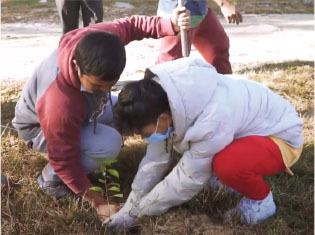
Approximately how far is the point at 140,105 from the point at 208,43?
1.80 metres

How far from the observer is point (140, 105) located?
5.99 ft

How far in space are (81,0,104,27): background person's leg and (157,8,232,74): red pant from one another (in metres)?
1.09

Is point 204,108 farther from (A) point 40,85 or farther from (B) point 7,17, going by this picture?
(B) point 7,17

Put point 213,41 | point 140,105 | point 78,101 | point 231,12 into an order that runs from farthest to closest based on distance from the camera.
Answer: point 213,41
point 231,12
point 78,101
point 140,105

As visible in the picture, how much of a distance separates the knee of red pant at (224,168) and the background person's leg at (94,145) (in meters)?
0.60

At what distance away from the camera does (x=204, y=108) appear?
195 centimetres

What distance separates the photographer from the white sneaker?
218 cm

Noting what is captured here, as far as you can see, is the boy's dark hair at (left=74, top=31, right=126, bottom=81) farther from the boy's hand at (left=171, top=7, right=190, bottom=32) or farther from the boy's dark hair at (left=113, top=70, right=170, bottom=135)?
the boy's hand at (left=171, top=7, right=190, bottom=32)

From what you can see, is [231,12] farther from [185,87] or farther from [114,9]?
[114,9]

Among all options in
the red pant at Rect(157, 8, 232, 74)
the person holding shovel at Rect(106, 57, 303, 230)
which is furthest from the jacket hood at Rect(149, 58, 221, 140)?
the red pant at Rect(157, 8, 232, 74)

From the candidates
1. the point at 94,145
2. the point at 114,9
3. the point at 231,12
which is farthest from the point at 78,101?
the point at 114,9

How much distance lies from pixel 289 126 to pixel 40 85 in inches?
43.9

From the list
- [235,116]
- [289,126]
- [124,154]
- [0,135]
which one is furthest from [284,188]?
[0,135]

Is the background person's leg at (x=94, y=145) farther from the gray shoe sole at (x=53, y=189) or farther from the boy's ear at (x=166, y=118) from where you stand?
the boy's ear at (x=166, y=118)
